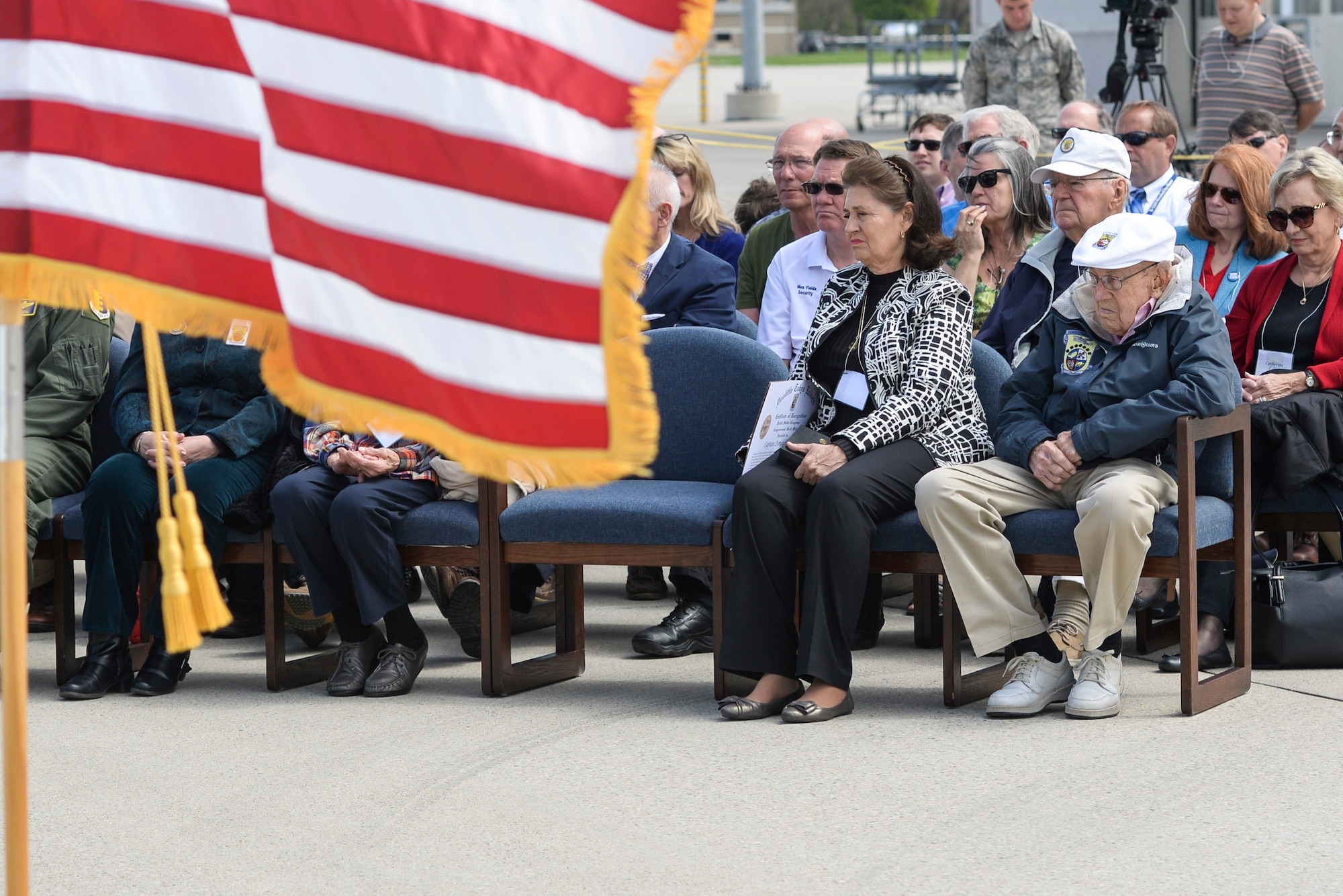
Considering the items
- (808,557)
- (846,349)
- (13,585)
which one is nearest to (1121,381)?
(846,349)

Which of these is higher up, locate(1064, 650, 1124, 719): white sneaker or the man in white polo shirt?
the man in white polo shirt

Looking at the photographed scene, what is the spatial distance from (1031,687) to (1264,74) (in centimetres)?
540

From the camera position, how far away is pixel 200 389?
545 cm

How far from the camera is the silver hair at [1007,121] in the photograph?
662cm

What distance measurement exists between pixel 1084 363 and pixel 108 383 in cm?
330

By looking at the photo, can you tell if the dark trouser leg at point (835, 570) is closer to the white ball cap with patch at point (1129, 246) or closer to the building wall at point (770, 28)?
the white ball cap with patch at point (1129, 246)

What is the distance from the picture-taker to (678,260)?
5.89 metres

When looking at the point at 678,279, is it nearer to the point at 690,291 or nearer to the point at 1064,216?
the point at 690,291

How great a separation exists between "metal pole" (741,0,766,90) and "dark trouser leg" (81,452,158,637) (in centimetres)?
2183

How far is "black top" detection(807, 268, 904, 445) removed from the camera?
192 inches

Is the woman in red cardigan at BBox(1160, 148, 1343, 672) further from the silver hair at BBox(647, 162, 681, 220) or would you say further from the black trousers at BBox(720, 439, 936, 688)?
the silver hair at BBox(647, 162, 681, 220)

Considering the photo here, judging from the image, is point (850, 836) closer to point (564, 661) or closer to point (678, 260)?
point (564, 661)

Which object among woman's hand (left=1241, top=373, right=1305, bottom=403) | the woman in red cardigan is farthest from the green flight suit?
woman's hand (left=1241, top=373, right=1305, bottom=403)

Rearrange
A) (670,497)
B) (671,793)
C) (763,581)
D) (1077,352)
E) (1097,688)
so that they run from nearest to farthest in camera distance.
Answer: (671,793)
(1097,688)
(763,581)
(1077,352)
(670,497)
